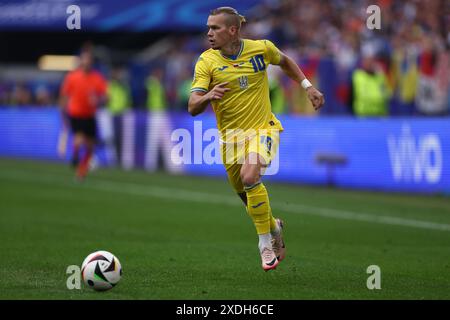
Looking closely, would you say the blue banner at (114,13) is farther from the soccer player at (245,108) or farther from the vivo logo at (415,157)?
the soccer player at (245,108)

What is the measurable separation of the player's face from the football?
2.32m

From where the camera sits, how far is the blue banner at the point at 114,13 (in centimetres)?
3234

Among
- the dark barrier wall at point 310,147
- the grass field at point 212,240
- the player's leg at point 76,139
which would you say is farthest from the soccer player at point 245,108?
the player's leg at point 76,139

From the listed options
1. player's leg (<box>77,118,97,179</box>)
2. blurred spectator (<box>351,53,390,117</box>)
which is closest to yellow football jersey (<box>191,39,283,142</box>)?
blurred spectator (<box>351,53,390,117</box>)

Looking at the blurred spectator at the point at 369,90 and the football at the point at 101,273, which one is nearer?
the football at the point at 101,273

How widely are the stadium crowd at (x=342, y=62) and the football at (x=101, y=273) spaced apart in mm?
12067

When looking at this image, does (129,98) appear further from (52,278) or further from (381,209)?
(52,278)

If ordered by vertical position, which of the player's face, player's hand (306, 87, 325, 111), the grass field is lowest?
the grass field

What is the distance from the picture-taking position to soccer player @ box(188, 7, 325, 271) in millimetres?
9172

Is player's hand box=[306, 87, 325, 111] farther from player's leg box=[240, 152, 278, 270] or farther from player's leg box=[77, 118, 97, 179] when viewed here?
player's leg box=[77, 118, 97, 179]

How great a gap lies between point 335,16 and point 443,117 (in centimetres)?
789

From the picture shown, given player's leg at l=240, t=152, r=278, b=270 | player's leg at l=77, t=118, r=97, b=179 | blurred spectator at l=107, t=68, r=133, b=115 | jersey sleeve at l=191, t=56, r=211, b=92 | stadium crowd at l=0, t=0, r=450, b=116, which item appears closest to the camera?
jersey sleeve at l=191, t=56, r=211, b=92

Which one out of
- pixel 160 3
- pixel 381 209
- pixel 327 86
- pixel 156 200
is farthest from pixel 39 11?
pixel 381 209
